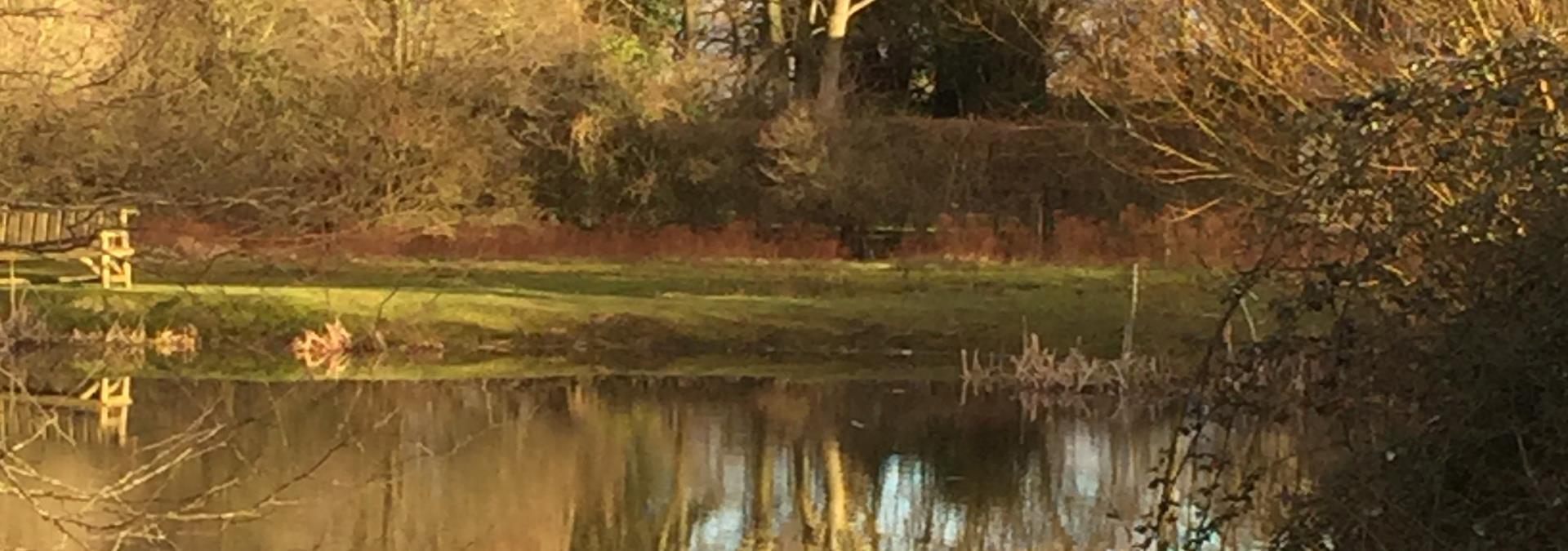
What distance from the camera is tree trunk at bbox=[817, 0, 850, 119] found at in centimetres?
2575

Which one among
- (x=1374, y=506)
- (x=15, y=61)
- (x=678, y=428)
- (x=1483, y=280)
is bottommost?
(x=678, y=428)

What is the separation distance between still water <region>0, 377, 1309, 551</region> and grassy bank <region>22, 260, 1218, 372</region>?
2114mm

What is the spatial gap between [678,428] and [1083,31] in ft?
14.4

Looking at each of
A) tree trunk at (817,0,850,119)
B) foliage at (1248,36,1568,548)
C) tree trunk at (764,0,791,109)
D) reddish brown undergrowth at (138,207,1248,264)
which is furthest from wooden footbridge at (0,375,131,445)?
tree trunk at (764,0,791,109)

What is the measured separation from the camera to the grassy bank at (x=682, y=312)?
55.8 feet

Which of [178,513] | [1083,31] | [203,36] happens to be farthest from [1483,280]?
[1083,31]

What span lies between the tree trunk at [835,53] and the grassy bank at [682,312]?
165 inches

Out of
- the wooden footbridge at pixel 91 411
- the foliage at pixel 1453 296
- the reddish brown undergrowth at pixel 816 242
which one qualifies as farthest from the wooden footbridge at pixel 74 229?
the reddish brown undergrowth at pixel 816 242

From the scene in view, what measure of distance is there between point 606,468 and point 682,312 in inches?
302

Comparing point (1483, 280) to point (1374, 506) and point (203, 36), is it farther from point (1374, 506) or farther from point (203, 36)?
point (203, 36)

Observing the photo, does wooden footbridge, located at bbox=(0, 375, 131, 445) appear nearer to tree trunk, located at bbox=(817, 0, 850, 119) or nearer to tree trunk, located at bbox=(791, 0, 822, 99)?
tree trunk, located at bbox=(817, 0, 850, 119)

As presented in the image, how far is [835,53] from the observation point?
1034 inches

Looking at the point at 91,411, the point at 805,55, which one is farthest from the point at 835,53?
the point at 91,411

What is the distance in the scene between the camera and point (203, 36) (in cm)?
669
